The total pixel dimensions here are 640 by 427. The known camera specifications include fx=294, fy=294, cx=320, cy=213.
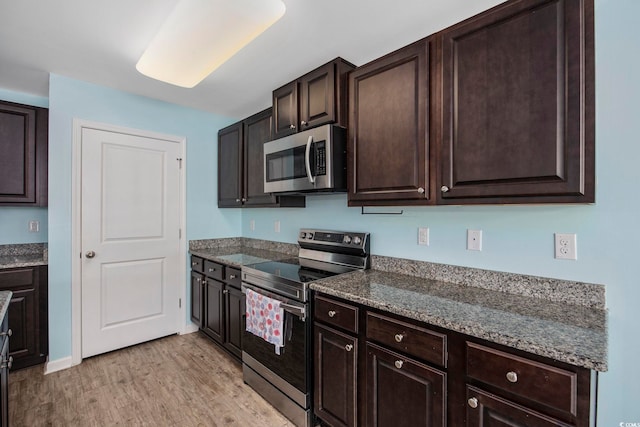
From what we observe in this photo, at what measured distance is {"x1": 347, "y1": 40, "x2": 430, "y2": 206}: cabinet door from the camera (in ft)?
5.16

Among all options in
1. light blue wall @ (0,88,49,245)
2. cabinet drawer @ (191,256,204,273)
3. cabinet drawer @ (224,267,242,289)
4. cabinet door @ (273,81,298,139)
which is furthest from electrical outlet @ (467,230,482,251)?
light blue wall @ (0,88,49,245)

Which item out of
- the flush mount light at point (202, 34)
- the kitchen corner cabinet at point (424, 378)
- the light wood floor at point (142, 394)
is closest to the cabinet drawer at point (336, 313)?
the kitchen corner cabinet at point (424, 378)

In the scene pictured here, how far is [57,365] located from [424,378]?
117 inches

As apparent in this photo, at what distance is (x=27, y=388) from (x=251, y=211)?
2.36m

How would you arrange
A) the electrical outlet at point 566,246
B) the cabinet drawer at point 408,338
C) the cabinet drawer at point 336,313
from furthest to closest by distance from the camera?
the cabinet drawer at point 336,313 < the electrical outlet at point 566,246 < the cabinet drawer at point 408,338

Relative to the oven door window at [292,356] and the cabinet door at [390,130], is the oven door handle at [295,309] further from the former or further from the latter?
the cabinet door at [390,130]

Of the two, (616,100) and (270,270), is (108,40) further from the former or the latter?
(616,100)

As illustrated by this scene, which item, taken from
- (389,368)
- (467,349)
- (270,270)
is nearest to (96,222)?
(270,270)

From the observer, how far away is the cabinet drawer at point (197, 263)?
121 inches

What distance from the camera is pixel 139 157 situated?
295 centimetres

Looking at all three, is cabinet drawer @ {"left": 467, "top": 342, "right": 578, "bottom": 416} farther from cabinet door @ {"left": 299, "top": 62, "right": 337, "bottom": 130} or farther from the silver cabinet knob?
cabinet door @ {"left": 299, "top": 62, "right": 337, "bottom": 130}

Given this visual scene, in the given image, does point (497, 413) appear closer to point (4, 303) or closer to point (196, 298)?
point (4, 303)

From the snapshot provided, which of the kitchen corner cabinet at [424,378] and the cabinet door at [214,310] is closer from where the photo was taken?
the kitchen corner cabinet at [424,378]

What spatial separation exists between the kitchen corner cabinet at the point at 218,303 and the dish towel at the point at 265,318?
24 cm
